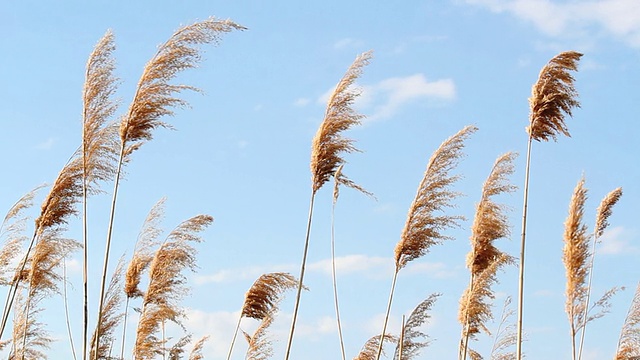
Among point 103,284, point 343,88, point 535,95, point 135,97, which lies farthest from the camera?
point 343,88

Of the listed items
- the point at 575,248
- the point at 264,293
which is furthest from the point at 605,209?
the point at 264,293

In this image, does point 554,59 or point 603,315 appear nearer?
point 554,59

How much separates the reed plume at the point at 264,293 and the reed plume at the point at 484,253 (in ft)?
5.94

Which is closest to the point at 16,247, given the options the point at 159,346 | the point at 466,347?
the point at 159,346

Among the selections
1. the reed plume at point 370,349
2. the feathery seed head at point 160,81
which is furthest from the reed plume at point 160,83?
the reed plume at point 370,349

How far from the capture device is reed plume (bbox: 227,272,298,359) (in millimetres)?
7645

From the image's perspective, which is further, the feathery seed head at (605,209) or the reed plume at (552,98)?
the feathery seed head at (605,209)

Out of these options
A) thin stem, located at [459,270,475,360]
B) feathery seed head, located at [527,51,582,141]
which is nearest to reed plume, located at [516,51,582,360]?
feathery seed head, located at [527,51,582,141]

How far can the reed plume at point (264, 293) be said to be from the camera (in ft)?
25.1

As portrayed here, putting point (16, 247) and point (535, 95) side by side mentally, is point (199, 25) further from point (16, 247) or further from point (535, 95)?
point (16, 247)

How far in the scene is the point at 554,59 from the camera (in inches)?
247

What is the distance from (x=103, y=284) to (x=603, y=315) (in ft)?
18.0

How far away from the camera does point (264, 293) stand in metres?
7.78

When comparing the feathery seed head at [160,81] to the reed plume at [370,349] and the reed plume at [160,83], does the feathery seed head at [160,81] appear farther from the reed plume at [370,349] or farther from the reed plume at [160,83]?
the reed plume at [370,349]
